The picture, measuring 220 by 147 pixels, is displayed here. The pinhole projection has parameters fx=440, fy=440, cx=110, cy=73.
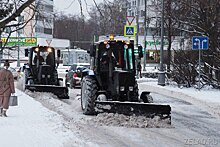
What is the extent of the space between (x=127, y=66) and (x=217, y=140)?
489 cm

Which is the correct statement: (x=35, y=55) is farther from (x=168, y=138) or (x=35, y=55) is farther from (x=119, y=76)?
(x=168, y=138)

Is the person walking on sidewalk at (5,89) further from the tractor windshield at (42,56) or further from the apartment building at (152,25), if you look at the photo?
the apartment building at (152,25)

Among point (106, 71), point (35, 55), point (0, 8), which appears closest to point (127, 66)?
point (106, 71)

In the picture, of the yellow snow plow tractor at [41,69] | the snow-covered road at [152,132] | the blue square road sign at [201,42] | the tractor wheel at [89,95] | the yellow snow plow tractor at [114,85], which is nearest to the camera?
the snow-covered road at [152,132]

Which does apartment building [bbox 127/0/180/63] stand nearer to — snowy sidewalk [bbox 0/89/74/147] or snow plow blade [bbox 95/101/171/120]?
snow plow blade [bbox 95/101/171/120]

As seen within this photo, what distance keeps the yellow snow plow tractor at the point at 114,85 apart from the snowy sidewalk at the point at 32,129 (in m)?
1.39

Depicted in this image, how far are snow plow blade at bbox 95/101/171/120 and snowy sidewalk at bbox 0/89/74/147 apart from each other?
150cm

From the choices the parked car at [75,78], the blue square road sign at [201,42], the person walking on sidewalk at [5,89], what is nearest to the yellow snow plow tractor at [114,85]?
the person walking on sidewalk at [5,89]

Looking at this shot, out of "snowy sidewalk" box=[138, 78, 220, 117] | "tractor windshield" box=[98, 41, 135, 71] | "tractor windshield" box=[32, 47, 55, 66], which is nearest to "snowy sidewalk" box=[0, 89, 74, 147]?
"tractor windshield" box=[98, 41, 135, 71]

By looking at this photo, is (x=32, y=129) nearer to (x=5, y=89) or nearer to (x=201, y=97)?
(x=5, y=89)

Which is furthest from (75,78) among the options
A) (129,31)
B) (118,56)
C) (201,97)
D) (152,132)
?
(152,132)

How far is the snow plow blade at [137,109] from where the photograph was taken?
12.5 metres

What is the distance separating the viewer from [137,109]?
41.4 feet

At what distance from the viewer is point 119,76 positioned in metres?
13.9
